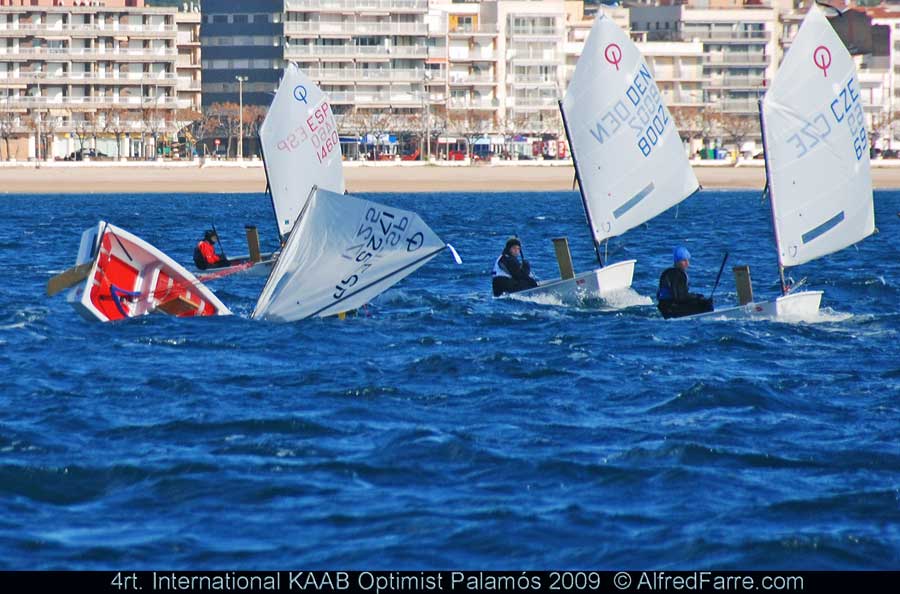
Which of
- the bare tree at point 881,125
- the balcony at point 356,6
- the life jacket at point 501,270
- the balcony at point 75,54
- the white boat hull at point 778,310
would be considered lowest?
the bare tree at point 881,125

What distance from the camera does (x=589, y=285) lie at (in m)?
26.5

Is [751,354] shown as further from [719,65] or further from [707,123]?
[719,65]

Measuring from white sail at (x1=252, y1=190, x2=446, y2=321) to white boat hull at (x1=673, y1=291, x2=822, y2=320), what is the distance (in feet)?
15.0

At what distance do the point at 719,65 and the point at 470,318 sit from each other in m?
135

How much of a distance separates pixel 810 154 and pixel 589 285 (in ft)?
14.0

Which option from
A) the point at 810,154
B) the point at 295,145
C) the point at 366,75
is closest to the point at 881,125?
the point at 366,75

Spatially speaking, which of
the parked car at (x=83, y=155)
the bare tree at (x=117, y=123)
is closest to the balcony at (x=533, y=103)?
the bare tree at (x=117, y=123)

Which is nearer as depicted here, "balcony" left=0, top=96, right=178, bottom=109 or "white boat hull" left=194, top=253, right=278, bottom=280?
"white boat hull" left=194, top=253, right=278, bottom=280

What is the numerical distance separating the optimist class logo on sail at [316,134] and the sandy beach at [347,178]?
56.3 meters

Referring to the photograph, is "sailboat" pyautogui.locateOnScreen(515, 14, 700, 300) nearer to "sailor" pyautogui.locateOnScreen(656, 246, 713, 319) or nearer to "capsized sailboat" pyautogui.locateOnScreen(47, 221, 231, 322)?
"sailor" pyautogui.locateOnScreen(656, 246, 713, 319)

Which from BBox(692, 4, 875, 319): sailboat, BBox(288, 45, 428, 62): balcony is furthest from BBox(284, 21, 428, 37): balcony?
BBox(692, 4, 875, 319): sailboat

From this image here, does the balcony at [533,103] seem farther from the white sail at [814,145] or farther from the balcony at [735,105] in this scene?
the white sail at [814,145]

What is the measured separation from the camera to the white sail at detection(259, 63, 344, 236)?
3484 centimetres

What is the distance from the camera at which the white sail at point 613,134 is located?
1129 inches
